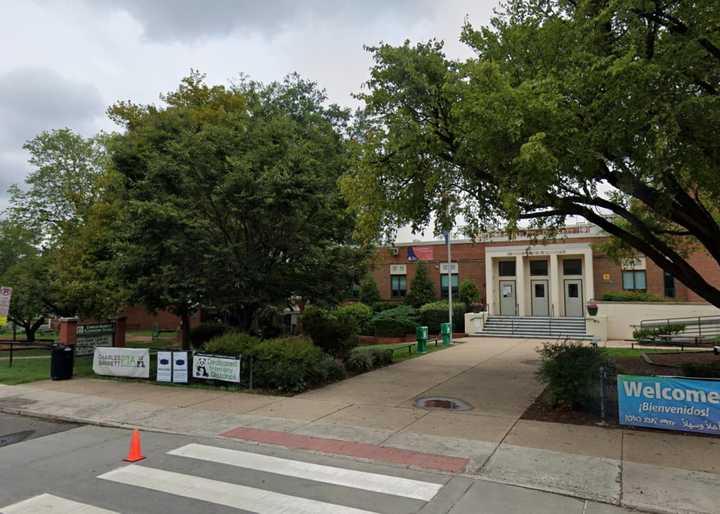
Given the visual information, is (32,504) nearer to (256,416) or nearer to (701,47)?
(256,416)

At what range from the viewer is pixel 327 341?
651 inches

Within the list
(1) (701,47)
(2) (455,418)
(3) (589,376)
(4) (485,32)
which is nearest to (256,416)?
(2) (455,418)

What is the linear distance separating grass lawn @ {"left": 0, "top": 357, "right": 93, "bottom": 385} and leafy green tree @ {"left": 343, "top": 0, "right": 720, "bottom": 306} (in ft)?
37.1

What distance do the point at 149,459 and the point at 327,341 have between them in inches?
372

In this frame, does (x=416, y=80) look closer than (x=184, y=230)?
Yes

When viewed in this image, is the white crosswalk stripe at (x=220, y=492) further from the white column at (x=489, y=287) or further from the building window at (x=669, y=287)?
the building window at (x=669, y=287)

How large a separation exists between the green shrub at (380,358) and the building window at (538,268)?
19.1 m

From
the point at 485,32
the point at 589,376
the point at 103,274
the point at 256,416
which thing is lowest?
the point at 256,416

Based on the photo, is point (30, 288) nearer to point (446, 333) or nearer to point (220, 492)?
point (446, 333)

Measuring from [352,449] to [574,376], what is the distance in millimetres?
4855

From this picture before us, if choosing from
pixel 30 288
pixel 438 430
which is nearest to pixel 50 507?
pixel 438 430

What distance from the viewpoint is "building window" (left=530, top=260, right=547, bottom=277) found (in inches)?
1302

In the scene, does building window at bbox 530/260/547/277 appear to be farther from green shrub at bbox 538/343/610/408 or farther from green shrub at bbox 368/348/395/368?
green shrub at bbox 538/343/610/408

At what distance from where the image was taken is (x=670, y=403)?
8297 mm
